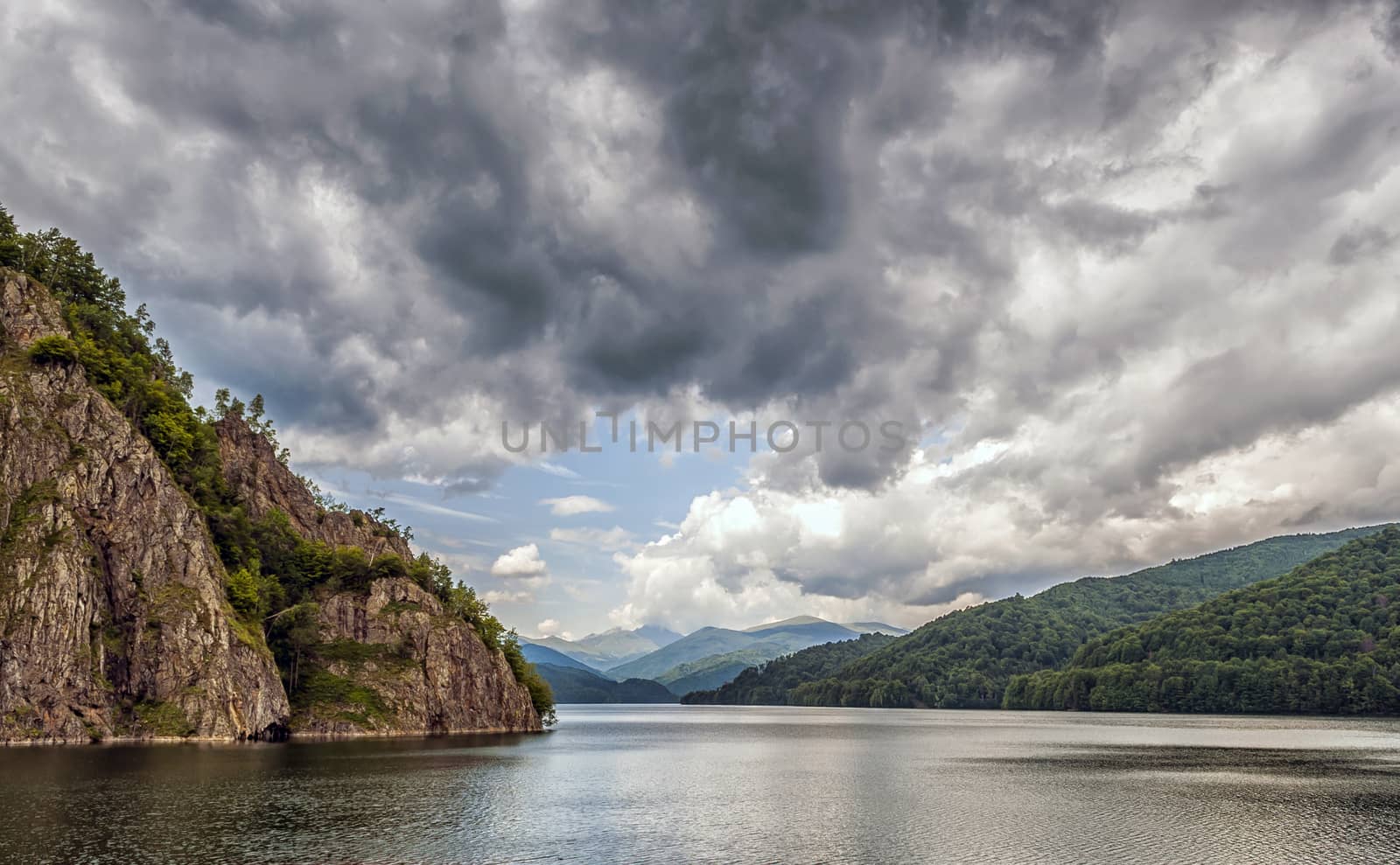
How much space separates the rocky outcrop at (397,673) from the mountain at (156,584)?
0.38m

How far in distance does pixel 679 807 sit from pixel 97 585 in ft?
353

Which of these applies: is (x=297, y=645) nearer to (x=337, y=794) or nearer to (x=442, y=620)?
(x=442, y=620)

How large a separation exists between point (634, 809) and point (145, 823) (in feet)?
121

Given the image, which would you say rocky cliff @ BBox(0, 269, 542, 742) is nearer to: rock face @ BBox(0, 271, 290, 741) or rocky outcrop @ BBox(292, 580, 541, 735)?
rock face @ BBox(0, 271, 290, 741)

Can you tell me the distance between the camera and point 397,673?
17075cm

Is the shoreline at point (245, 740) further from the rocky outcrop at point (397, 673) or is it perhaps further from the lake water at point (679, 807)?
the lake water at point (679, 807)

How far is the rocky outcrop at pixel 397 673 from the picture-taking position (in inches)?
6388

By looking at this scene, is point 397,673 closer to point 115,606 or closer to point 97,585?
point 115,606

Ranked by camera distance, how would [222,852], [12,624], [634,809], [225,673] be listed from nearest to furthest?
[222,852] → [634,809] → [12,624] → [225,673]

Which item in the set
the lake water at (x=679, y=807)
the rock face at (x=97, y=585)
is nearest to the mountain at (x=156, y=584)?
the rock face at (x=97, y=585)

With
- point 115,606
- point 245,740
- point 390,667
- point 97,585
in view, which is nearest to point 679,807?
point 245,740

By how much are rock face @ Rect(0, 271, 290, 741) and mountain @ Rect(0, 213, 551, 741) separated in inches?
10.4

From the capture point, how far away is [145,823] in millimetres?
57469

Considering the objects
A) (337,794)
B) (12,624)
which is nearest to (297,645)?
(12,624)
